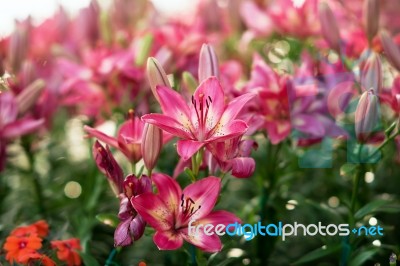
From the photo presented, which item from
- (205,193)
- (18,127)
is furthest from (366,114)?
(18,127)

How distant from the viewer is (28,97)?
112cm

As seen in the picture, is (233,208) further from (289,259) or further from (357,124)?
(357,124)

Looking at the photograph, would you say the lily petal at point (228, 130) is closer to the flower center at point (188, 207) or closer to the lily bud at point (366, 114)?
the flower center at point (188, 207)

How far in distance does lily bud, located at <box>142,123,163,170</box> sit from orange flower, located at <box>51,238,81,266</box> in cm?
20

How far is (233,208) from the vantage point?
4.00 ft

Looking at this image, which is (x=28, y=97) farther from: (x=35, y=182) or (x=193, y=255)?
(x=193, y=255)

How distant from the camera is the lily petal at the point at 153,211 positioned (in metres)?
0.79

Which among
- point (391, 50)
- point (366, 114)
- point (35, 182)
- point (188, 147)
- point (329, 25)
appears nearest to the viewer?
point (188, 147)

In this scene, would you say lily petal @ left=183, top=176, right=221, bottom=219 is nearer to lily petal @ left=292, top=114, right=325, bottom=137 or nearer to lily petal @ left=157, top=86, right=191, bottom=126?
lily petal @ left=157, top=86, right=191, bottom=126

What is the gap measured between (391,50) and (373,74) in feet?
0.32

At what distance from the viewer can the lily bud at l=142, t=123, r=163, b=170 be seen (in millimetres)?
827

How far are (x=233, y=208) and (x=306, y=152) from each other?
0.18 metres

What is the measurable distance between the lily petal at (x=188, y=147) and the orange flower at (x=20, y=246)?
267 millimetres

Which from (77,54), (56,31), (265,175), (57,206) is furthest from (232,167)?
(56,31)
